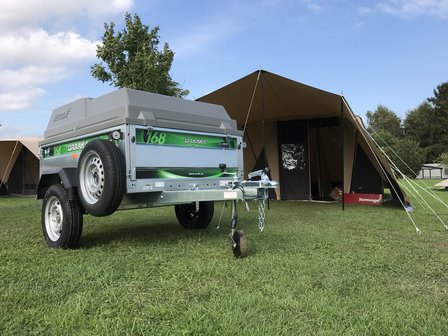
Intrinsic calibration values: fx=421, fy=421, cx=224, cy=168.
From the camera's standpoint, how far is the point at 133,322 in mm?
2795

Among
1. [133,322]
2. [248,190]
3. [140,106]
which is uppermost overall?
[140,106]

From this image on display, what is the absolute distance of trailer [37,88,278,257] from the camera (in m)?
4.58

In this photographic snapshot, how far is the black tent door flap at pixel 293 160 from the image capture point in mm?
12289

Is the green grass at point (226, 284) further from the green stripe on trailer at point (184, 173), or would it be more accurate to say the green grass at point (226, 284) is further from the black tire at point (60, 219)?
the green stripe on trailer at point (184, 173)

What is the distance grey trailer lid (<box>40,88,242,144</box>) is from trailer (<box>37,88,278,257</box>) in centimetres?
1

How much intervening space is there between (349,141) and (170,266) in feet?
28.9

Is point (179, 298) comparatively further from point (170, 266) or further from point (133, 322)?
point (170, 266)

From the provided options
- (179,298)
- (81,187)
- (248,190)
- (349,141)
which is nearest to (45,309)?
(179,298)

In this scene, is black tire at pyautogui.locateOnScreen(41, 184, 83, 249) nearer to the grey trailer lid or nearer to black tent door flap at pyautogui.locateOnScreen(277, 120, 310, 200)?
the grey trailer lid

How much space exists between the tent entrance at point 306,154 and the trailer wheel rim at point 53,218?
Answer: 8077 millimetres

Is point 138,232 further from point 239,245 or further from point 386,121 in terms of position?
point 386,121

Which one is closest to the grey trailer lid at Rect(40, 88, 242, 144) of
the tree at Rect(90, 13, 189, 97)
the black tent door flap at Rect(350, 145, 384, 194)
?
the black tent door flap at Rect(350, 145, 384, 194)

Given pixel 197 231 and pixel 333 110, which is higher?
pixel 333 110

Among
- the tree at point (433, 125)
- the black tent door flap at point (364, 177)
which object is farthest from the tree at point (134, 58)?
the tree at point (433, 125)
